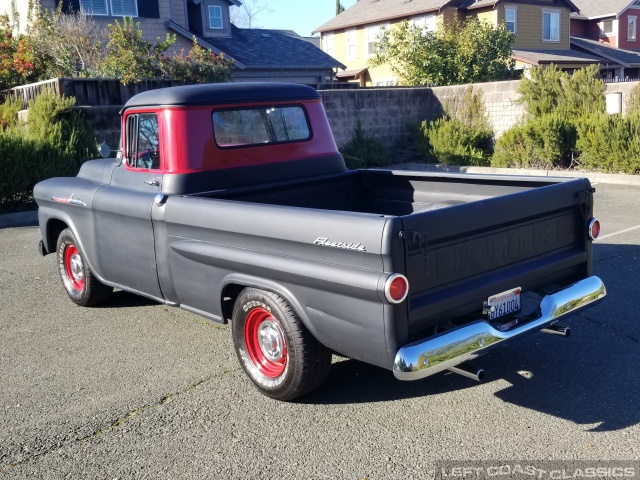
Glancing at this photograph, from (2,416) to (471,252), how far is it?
3071mm

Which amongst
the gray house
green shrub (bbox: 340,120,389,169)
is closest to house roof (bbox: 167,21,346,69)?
the gray house

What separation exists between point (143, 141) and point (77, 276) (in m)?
1.72

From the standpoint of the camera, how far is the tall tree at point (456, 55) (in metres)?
20.7

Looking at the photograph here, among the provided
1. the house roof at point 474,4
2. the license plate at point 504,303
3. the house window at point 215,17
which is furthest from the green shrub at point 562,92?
the house roof at point 474,4

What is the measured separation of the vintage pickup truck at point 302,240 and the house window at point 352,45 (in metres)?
33.6

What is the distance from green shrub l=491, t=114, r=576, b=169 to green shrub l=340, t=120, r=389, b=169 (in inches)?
105

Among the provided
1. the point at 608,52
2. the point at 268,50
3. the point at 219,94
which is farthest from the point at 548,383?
the point at 608,52

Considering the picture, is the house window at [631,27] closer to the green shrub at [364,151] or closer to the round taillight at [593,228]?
the green shrub at [364,151]

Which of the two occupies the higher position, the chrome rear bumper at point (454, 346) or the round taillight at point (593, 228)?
the round taillight at point (593, 228)

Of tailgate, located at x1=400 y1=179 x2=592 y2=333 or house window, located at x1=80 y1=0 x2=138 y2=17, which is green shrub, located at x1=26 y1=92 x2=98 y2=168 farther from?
house window, located at x1=80 y1=0 x2=138 y2=17

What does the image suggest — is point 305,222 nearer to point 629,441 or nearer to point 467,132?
point 629,441

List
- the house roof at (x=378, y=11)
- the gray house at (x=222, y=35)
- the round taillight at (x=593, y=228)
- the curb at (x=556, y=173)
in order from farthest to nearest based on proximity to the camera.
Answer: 1. the house roof at (x=378, y=11)
2. the gray house at (x=222, y=35)
3. the curb at (x=556, y=173)
4. the round taillight at (x=593, y=228)

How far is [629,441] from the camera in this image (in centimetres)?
376

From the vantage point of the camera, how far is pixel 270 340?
4.46 m
